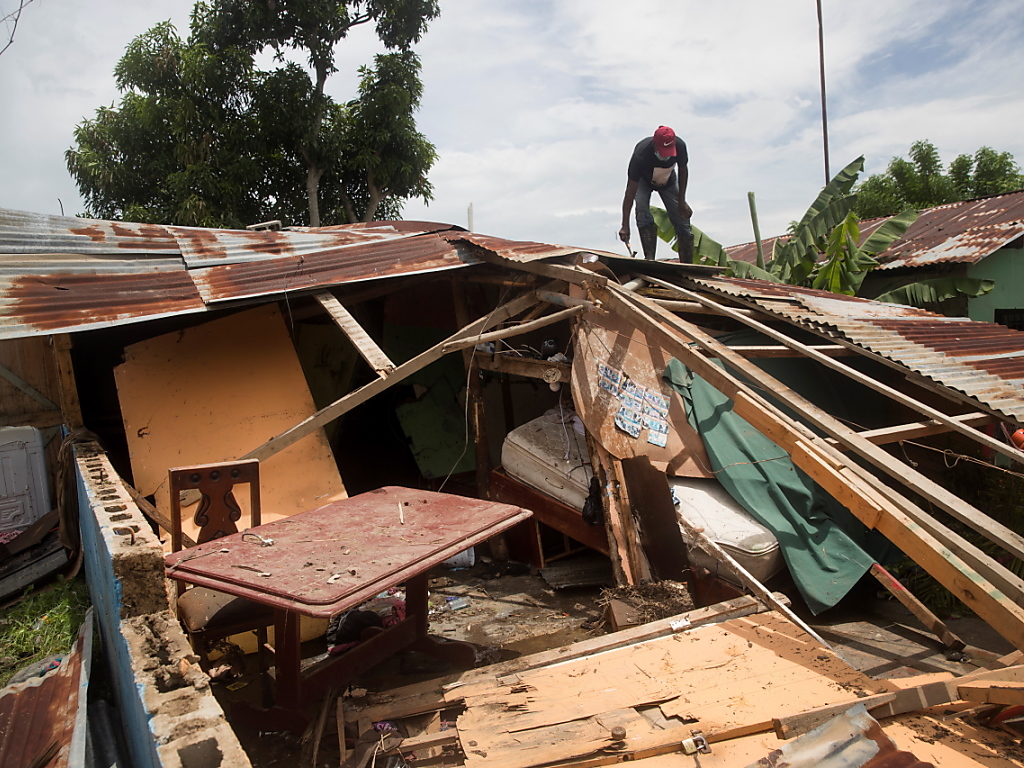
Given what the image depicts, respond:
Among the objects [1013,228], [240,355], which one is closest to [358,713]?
[240,355]

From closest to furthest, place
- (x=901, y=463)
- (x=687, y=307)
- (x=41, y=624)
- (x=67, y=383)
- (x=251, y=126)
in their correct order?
(x=901, y=463)
(x=41, y=624)
(x=67, y=383)
(x=687, y=307)
(x=251, y=126)

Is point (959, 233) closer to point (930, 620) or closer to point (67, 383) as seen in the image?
point (930, 620)

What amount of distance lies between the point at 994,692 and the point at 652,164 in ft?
22.7

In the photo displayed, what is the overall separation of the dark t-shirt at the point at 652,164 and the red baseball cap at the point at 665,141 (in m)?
0.07

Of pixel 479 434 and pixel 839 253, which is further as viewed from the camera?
pixel 839 253

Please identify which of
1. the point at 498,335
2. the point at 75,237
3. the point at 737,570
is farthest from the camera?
the point at 75,237

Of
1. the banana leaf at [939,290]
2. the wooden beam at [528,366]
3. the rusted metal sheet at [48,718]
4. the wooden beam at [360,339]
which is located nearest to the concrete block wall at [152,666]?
the rusted metal sheet at [48,718]

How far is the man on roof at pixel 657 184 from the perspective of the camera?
26.9 feet

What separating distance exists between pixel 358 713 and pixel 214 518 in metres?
1.29

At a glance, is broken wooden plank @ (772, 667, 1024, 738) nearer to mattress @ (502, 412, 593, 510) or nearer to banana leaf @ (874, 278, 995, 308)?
mattress @ (502, 412, 593, 510)

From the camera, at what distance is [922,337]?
579cm

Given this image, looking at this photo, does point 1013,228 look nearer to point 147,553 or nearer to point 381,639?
point 381,639

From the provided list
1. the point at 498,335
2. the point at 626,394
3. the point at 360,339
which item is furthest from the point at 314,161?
the point at 626,394

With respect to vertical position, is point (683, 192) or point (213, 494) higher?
point (683, 192)
